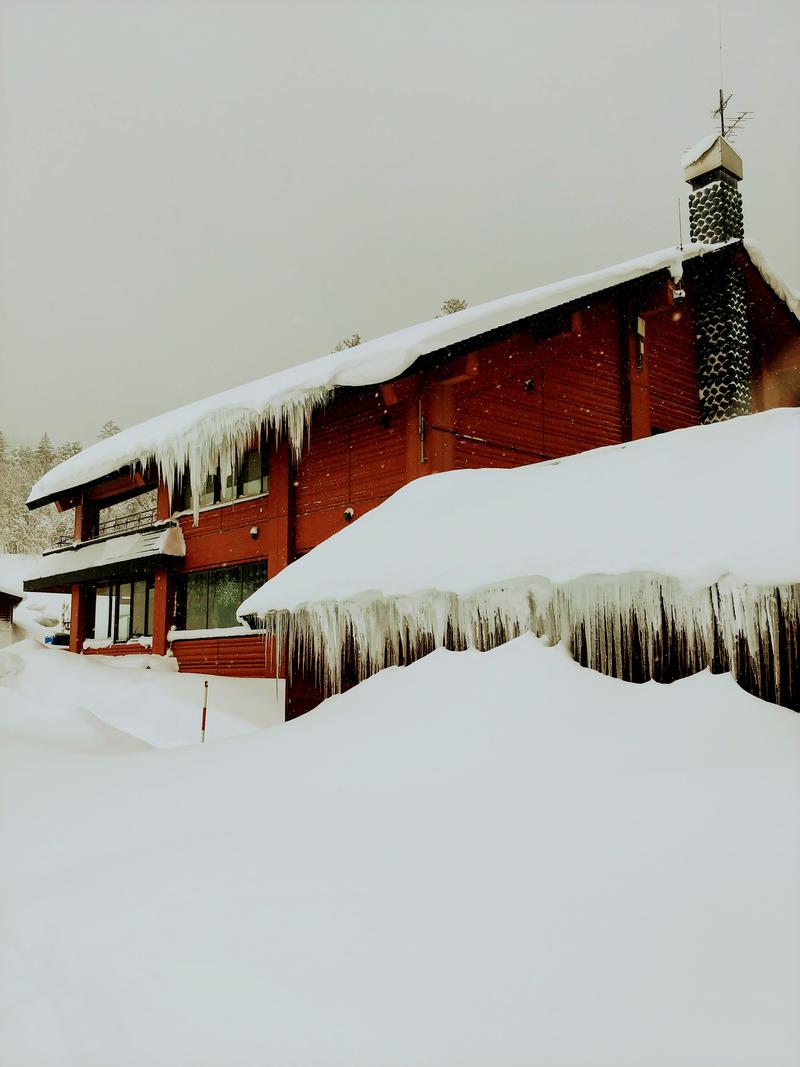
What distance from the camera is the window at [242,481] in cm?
1576

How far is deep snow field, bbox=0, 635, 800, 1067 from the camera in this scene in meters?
2.69

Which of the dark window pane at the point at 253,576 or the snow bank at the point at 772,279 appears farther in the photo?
the dark window pane at the point at 253,576

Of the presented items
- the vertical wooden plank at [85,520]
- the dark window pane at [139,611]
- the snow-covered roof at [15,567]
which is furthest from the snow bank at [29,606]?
the dark window pane at [139,611]

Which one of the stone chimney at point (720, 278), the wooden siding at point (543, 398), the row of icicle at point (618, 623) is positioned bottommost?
the row of icicle at point (618, 623)

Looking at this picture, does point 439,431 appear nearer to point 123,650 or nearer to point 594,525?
point 594,525

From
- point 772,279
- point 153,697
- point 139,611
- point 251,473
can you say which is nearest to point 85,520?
point 139,611

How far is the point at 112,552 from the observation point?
61.9ft

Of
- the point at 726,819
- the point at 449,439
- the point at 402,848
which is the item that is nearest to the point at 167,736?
the point at 449,439

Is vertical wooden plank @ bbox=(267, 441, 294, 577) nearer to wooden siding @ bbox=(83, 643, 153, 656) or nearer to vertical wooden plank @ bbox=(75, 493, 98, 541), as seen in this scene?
wooden siding @ bbox=(83, 643, 153, 656)

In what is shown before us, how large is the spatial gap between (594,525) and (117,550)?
14693 millimetres

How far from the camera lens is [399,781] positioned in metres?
4.99

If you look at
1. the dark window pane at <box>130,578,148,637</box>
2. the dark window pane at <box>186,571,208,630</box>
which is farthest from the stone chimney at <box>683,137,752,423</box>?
the dark window pane at <box>130,578,148,637</box>

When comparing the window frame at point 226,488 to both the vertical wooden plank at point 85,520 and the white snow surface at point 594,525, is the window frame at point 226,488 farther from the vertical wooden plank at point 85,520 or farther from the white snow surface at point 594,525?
the white snow surface at point 594,525

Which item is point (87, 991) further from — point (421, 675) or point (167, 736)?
point (167, 736)
